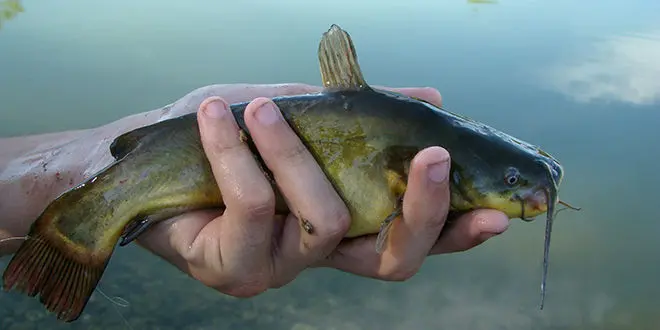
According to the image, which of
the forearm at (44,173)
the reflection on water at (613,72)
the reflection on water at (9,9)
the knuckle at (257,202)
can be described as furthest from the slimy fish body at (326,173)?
the reflection on water at (9,9)

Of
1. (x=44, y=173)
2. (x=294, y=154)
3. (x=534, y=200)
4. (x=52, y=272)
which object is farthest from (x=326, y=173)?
(x=44, y=173)

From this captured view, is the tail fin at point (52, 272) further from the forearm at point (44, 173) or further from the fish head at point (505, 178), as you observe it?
the fish head at point (505, 178)

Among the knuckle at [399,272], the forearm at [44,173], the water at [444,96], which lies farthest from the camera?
the water at [444,96]

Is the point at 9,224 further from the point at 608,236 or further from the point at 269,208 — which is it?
the point at 608,236

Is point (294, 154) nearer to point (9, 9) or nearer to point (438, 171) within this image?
point (438, 171)

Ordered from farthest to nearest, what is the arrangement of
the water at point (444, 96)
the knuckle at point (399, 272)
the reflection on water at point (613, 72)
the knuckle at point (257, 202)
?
the reflection on water at point (613, 72)
the water at point (444, 96)
the knuckle at point (399, 272)
the knuckle at point (257, 202)

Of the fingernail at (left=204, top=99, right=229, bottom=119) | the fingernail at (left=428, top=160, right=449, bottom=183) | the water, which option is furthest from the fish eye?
the water
